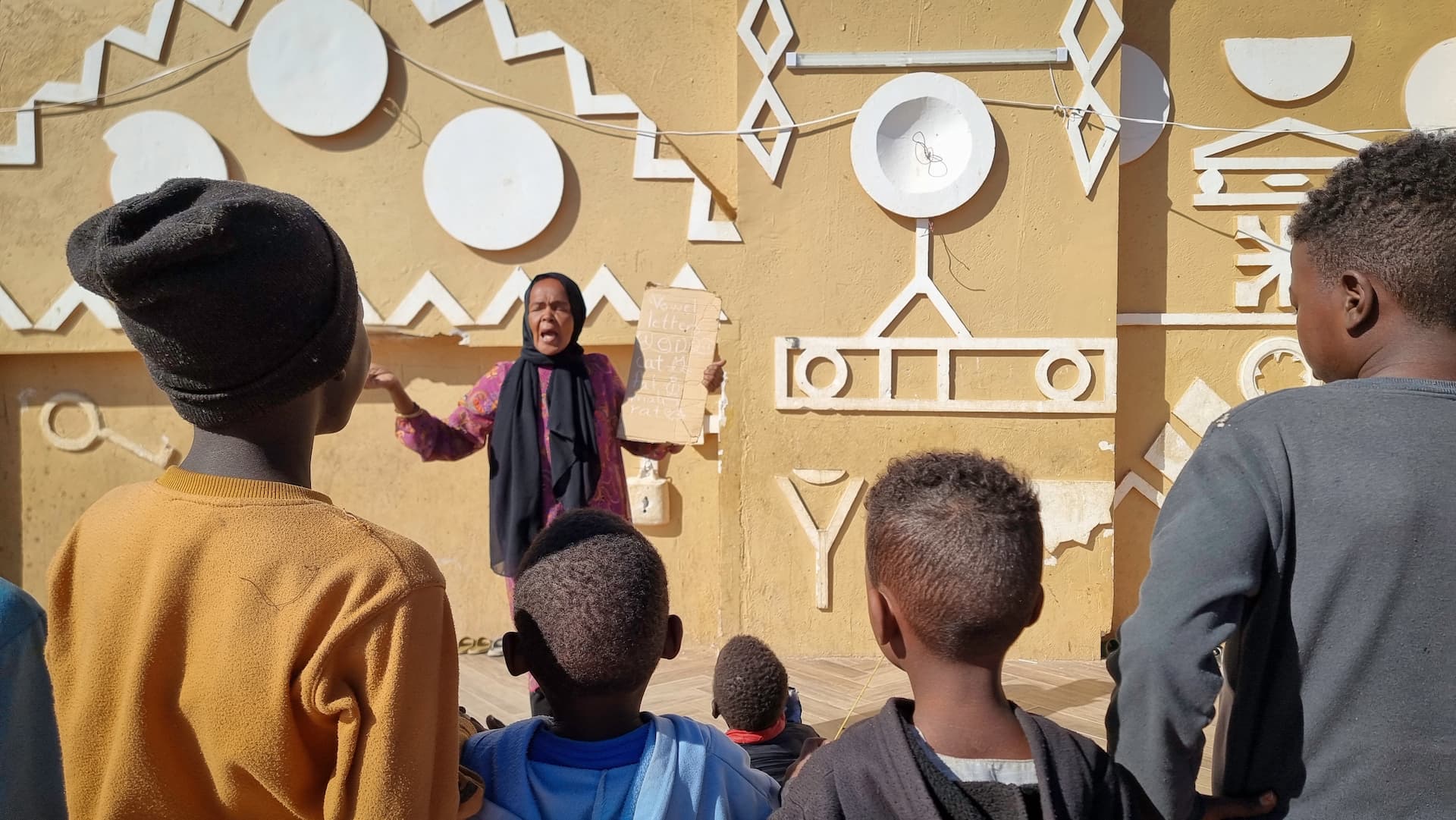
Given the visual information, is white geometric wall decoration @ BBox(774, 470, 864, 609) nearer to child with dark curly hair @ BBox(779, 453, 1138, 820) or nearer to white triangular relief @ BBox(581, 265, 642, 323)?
white triangular relief @ BBox(581, 265, 642, 323)

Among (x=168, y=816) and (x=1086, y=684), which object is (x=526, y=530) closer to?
(x=168, y=816)

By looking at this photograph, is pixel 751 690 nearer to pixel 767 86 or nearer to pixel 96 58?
pixel 767 86

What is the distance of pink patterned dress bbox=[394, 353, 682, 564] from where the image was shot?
3061mm

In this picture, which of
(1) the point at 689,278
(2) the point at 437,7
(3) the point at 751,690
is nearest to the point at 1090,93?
(1) the point at 689,278

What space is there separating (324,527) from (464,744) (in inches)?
18.5

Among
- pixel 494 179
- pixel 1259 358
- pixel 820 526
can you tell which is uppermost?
pixel 494 179

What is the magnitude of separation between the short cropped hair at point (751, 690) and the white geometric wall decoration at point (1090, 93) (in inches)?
134

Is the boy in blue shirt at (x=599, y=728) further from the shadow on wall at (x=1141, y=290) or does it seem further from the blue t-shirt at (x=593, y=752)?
the shadow on wall at (x=1141, y=290)

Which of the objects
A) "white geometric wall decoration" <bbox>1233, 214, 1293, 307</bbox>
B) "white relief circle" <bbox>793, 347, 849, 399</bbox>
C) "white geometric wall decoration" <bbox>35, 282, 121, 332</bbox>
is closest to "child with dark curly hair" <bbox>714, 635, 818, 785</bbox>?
"white relief circle" <bbox>793, 347, 849, 399</bbox>

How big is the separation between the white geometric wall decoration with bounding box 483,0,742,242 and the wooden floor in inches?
90.1

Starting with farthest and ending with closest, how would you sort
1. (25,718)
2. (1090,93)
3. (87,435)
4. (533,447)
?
(87,435)
(1090,93)
(533,447)
(25,718)

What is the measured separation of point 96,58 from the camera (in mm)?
5039

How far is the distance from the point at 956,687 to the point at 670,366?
2.21 m

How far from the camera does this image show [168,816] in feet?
3.25
